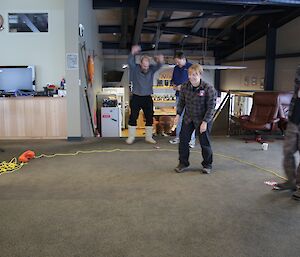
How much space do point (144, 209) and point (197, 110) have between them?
1539mm

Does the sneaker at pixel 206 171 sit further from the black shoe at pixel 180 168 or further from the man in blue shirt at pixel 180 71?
the man in blue shirt at pixel 180 71

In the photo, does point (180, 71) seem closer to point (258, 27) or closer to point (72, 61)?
point (72, 61)

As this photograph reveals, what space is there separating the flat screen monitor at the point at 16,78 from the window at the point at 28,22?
0.79 m

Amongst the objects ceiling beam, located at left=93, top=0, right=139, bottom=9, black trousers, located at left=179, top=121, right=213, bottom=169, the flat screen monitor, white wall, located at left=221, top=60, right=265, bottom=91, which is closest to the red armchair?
black trousers, located at left=179, top=121, right=213, bottom=169

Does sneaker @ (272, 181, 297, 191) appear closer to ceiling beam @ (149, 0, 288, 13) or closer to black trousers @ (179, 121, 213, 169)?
black trousers @ (179, 121, 213, 169)

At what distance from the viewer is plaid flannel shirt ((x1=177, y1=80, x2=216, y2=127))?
13.4ft

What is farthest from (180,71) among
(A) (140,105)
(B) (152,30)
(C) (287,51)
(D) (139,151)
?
(B) (152,30)

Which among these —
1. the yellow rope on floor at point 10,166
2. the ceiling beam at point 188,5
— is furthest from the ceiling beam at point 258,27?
the yellow rope on floor at point 10,166

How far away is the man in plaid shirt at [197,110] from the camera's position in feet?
13.4

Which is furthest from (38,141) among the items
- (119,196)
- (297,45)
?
(297,45)

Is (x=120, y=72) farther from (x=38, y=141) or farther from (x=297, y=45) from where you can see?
(x=38, y=141)

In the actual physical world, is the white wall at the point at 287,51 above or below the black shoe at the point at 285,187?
above

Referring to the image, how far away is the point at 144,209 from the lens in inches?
124

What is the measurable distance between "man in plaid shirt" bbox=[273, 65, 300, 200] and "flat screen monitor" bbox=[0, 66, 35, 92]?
195 inches
